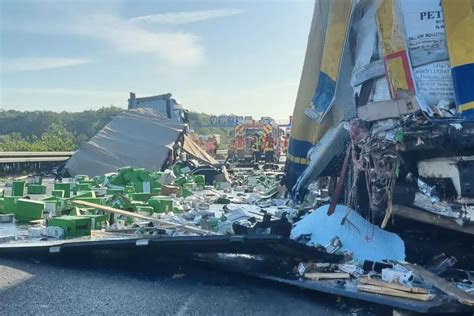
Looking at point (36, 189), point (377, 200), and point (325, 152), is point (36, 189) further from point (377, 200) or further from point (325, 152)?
point (377, 200)

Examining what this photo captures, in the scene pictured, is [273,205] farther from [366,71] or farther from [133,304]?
[133,304]

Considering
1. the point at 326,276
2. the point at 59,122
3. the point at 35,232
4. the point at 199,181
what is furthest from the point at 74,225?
the point at 59,122

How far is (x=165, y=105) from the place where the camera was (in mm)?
19469

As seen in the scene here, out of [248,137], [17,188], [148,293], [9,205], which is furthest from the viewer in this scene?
[248,137]

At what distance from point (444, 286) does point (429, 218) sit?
2.27 feet

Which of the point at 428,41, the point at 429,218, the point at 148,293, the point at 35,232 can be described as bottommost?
the point at 148,293

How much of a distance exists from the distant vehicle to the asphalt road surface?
48.2 feet

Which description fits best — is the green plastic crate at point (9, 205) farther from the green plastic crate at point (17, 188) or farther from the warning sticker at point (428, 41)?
the warning sticker at point (428, 41)

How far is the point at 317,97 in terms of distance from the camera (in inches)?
242

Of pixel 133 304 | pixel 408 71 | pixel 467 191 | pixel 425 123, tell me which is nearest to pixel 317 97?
pixel 408 71

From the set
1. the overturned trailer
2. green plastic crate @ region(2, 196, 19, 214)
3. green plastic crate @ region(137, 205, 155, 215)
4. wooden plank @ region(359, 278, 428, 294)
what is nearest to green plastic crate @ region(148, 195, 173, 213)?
green plastic crate @ region(137, 205, 155, 215)

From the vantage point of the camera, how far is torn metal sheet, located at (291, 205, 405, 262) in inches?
166

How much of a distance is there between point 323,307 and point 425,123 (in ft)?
4.97

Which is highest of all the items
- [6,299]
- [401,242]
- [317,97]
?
[317,97]
